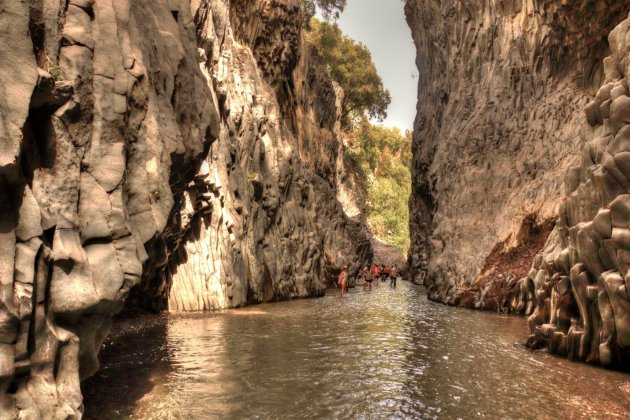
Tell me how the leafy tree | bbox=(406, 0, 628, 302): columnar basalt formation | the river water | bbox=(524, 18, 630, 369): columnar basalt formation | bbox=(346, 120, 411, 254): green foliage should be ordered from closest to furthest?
the river water < bbox=(524, 18, 630, 369): columnar basalt formation < bbox=(406, 0, 628, 302): columnar basalt formation < the leafy tree < bbox=(346, 120, 411, 254): green foliage

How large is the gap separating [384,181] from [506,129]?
172ft

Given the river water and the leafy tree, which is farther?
the leafy tree

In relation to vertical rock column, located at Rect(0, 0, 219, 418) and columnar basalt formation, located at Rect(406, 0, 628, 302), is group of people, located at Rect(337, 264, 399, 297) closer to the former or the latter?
columnar basalt formation, located at Rect(406, 0, 628, 302)

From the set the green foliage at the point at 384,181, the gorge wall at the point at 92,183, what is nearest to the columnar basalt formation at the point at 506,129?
the gorge wall at the point at 92,183

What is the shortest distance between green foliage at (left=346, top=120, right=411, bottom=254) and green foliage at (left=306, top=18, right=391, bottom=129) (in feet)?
30.9

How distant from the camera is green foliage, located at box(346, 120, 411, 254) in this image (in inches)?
3078

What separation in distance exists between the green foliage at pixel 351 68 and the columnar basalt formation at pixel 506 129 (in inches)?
1006

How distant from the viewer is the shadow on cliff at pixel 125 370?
813cm

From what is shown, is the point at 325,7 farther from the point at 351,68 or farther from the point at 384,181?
the point at 384,181

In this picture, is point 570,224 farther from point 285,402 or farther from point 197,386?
point 197,386

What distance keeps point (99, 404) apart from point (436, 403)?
17.2 feet

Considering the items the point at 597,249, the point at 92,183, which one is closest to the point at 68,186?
the point at 92,183

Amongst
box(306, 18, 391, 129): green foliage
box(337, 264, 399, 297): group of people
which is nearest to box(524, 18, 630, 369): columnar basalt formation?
box(337, 264, 399, 297): group of people

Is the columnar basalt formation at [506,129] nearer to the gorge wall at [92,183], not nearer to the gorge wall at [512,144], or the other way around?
the gorge wall at [512,144]
